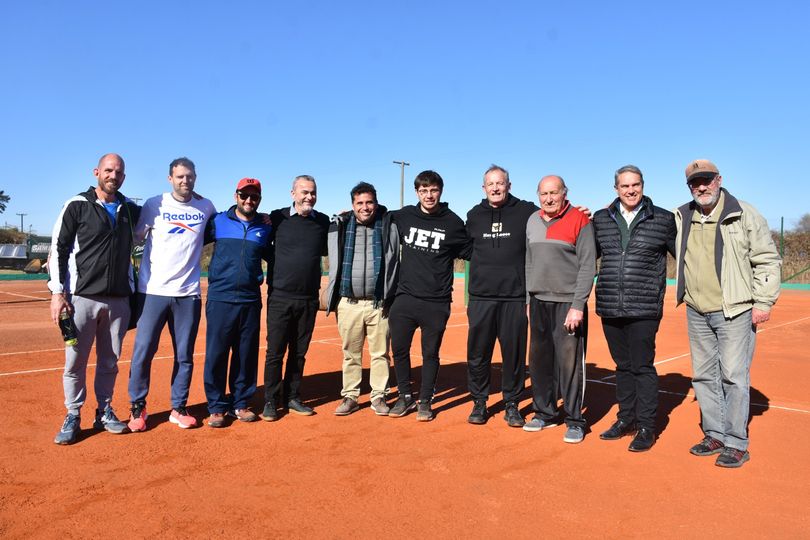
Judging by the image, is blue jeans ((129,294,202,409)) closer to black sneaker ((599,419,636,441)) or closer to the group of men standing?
the group of men standing

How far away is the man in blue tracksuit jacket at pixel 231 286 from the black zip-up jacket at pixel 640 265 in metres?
2.80

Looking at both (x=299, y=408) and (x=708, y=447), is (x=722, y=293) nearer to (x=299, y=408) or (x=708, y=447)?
(x=708, y=447)

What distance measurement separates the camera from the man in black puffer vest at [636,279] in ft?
15.1

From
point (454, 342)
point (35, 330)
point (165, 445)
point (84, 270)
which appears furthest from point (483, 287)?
point (35, 330)

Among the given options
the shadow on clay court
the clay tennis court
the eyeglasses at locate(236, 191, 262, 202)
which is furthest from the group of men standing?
the shadow on clay court

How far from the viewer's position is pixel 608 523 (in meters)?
3.31

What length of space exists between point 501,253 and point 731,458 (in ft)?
7.21

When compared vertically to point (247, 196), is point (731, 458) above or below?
below

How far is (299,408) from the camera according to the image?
5.52 metres

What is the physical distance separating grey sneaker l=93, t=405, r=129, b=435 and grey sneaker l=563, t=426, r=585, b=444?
11.1 ft

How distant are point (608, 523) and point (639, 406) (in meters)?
1.62

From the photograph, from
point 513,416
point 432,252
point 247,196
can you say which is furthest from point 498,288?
point 247,196

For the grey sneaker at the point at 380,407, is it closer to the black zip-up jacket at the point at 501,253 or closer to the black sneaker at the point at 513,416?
the black sneaker at the point at 513,416

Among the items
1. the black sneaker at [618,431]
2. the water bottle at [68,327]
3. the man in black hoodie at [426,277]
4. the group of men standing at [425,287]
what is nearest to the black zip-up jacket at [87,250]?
the group of men standing at [425,287]
